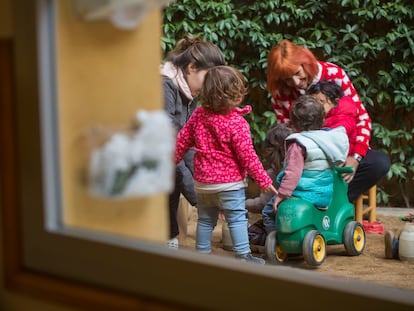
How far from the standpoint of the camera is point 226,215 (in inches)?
124

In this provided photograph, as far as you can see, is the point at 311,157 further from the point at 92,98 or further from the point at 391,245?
the point at 92,98

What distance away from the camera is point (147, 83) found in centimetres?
105

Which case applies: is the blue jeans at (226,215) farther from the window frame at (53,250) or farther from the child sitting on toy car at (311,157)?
the window frame at (53,250)

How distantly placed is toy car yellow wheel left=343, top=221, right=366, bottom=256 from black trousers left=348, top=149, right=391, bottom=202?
0.34 metres

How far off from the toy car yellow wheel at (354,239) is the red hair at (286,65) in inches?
31.9

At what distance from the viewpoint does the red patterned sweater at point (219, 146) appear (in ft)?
9.86

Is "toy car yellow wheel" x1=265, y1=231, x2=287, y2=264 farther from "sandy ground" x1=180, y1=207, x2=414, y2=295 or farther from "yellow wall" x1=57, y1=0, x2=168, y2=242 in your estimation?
"yellow wall" x1=57, y1=0, x2=168, y2=242

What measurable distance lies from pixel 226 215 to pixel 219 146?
Result: 0.33m

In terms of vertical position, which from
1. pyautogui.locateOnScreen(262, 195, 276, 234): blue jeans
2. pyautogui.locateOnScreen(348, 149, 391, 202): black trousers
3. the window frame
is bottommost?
pyautogui.locateOnScreen(262, 195, 276, 234): blue jeans

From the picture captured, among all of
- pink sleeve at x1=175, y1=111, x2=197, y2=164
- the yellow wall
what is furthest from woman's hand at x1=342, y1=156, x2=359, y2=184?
the yellow wall

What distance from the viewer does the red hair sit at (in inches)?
146

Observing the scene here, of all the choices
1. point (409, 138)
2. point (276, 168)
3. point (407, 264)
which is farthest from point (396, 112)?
point (407, 264)

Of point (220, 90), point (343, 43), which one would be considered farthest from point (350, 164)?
point (343, 43)

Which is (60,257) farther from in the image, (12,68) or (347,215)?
(347,215)
